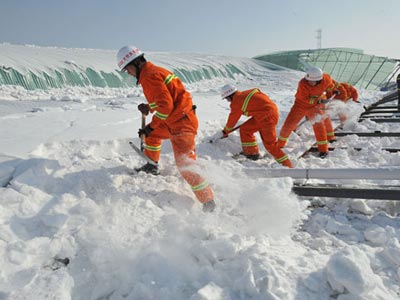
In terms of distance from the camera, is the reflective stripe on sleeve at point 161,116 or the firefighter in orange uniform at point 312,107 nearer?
the reflective stripe on sleeve at point 161,116

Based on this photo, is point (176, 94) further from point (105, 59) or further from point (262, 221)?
point (105, 59)

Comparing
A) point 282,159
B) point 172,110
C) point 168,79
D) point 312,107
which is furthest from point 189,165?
point 312,107

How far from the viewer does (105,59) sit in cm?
1270

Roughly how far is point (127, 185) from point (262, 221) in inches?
50.1

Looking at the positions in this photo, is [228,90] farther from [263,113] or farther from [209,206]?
[209,206]

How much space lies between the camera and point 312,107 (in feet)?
17.1

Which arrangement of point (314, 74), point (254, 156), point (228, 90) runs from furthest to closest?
point (314, 74)
point (254, 156)
point (228, 90)

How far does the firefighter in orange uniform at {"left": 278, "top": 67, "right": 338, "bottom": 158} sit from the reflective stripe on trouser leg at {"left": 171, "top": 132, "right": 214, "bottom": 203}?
2394 mm

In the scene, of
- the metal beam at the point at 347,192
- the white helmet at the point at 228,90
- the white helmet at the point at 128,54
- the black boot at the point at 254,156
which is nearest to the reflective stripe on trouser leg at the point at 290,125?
the black boot at the point at 254,156

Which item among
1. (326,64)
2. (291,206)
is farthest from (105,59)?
(326,64)

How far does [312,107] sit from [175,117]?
9.57ft

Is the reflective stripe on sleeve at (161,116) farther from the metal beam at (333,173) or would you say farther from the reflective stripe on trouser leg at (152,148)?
the metal beam at (333,173)

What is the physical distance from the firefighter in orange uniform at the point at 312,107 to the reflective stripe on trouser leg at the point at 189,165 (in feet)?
7.86

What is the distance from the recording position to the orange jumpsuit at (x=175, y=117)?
9.57ft
